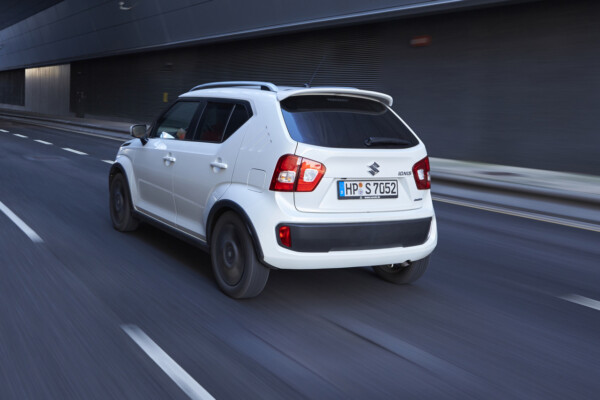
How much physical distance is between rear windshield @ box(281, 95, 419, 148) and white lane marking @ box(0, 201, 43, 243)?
10.8 ft

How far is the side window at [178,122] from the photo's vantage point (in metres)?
5.75

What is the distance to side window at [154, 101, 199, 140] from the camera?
227 inches

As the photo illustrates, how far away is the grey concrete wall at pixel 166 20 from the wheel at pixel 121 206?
10.9 meters

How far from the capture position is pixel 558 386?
11.4 ft

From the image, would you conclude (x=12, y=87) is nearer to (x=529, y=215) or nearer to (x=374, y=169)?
(x=529, y=215)

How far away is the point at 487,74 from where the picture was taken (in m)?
16.5

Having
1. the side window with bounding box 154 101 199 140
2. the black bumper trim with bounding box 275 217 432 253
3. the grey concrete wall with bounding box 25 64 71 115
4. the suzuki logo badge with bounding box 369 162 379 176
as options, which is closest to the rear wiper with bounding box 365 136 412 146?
the suzuki logo badge with bounding box 369 162 379 176

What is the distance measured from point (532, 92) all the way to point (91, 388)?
1416 cm

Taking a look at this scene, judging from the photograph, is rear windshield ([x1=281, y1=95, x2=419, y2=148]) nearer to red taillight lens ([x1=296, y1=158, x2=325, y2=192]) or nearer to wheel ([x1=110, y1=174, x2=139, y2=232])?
red taillight lens ([x1=296, y1=158, x2=325, y2=192])

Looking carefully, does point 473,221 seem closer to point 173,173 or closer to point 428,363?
point 173,173

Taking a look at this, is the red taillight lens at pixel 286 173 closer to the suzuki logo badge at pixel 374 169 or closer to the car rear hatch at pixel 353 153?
the car rear hatch at pixel 353 153

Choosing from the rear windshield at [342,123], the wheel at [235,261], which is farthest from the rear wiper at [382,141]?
the wheel at [235,261]

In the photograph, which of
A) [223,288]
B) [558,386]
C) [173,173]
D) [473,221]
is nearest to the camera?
[558,386]

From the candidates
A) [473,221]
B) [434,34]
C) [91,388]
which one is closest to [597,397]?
[91,388]
